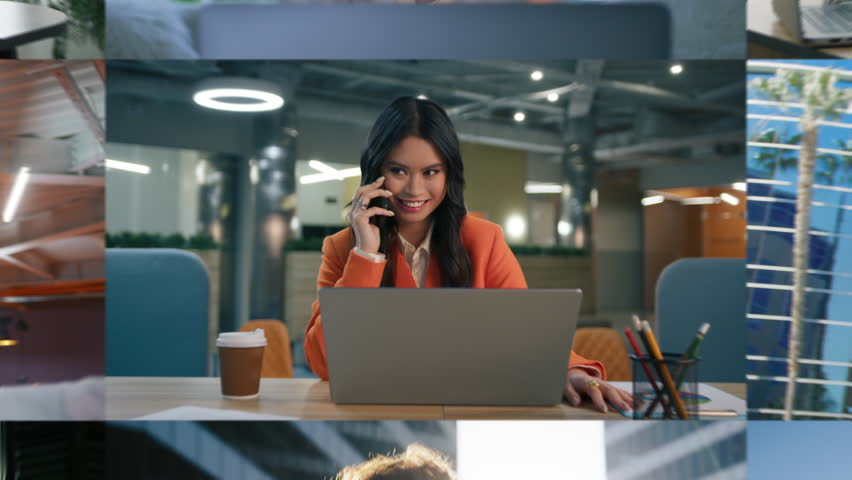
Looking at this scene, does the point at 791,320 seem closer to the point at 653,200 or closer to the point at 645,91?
the point at 645,91

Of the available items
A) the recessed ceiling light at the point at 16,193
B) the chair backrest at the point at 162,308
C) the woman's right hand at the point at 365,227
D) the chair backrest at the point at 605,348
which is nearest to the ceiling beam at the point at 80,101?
the recessed ceiling light at the point at 16,193

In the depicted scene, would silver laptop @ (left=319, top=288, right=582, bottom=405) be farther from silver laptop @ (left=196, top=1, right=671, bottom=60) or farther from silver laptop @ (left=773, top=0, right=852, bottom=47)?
silver laptop @ (left=196, top=1, right=671, bottom=60)

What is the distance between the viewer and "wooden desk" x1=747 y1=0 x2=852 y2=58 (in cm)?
180

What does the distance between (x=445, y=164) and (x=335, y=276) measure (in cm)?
43

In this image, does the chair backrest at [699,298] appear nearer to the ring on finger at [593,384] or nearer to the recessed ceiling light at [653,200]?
the ring on finger at [593,384]

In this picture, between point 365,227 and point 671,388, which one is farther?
point 365,227

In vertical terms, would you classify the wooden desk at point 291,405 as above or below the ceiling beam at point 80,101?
below

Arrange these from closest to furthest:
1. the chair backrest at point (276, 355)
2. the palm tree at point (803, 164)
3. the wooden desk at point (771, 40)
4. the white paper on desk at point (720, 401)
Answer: the white paper on desk at point (720, 401)
the wooden desk at point (771, 40)
the chair backrest at point (276, 355)
the palm tree at point (803, 164)

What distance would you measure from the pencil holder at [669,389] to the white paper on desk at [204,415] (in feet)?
1.68

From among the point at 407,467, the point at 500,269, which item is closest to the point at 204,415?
the point at 407,467

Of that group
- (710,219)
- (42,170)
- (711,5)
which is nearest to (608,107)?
(710,219)

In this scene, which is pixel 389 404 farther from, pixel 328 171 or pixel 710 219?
pixel 710 219

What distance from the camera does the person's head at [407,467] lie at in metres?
0.85

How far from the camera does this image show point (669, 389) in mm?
888
